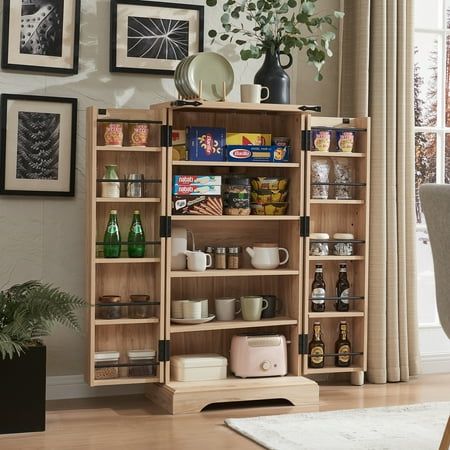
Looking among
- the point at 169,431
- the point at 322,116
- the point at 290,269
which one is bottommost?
the point at 169,431

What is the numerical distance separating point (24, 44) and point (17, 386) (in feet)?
5.15

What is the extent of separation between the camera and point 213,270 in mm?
4336

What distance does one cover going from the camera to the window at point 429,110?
5.20 metres

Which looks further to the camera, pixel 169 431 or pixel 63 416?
pixel 63 416

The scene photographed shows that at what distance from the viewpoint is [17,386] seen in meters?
3.68

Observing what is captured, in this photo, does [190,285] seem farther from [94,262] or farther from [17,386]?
[17,386]

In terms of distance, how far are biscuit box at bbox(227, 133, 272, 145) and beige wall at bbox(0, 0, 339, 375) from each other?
0.46m

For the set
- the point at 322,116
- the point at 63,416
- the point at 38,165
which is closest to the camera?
the point at 63,416

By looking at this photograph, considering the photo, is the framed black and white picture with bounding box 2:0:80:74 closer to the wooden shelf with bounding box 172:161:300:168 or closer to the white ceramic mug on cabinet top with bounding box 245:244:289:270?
the wooden shelf with bounding box 172:161:300:168

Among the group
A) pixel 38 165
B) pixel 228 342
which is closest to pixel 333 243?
pixel 228 342

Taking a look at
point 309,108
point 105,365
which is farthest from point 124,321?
point 309,108

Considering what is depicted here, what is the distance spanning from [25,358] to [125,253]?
76 cm

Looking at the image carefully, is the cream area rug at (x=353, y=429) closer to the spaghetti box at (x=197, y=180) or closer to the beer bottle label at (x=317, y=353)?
the beer bottle label at (x=317, y=353)

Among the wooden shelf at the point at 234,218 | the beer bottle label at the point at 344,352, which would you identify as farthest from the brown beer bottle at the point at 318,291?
the wooden shelf at the point at 234,218
